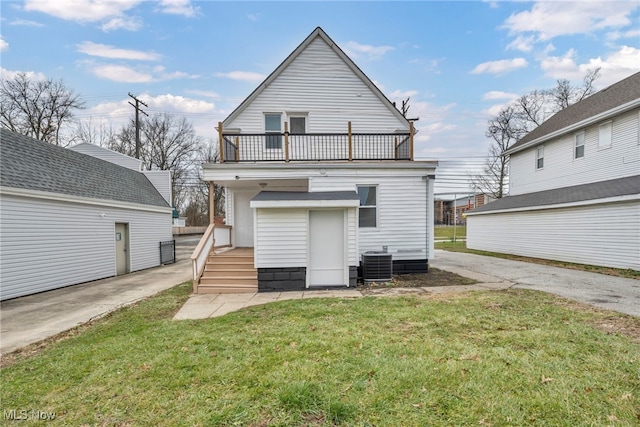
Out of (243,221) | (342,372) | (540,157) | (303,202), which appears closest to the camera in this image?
(342,372)

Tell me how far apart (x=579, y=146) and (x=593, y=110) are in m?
1.72

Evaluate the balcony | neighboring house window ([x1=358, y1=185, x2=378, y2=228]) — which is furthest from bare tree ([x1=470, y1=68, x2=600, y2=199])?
neighboring house window ([x1=358, y1=185, x2=378, y2=228])

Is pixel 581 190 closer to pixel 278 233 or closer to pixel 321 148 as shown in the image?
pixel 321 148

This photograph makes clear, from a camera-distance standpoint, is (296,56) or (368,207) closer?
(368,207)

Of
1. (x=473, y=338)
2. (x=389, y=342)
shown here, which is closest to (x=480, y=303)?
(x=473, y=338)

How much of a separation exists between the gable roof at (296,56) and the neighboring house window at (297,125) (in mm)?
1673

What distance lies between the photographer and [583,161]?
13688 millimetres

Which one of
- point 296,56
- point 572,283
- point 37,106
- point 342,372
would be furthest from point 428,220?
point 37,106

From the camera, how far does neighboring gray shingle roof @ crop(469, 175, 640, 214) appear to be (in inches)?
409

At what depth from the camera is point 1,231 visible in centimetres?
759

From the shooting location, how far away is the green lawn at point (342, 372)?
2.54 m

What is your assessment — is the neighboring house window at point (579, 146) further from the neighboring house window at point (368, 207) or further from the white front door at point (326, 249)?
the white front door at point (326, 249)

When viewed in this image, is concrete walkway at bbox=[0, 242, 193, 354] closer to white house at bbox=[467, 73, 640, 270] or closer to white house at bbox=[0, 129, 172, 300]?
white house at bbox=[0, 129, 172, 300]

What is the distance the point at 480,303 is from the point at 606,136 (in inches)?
495
